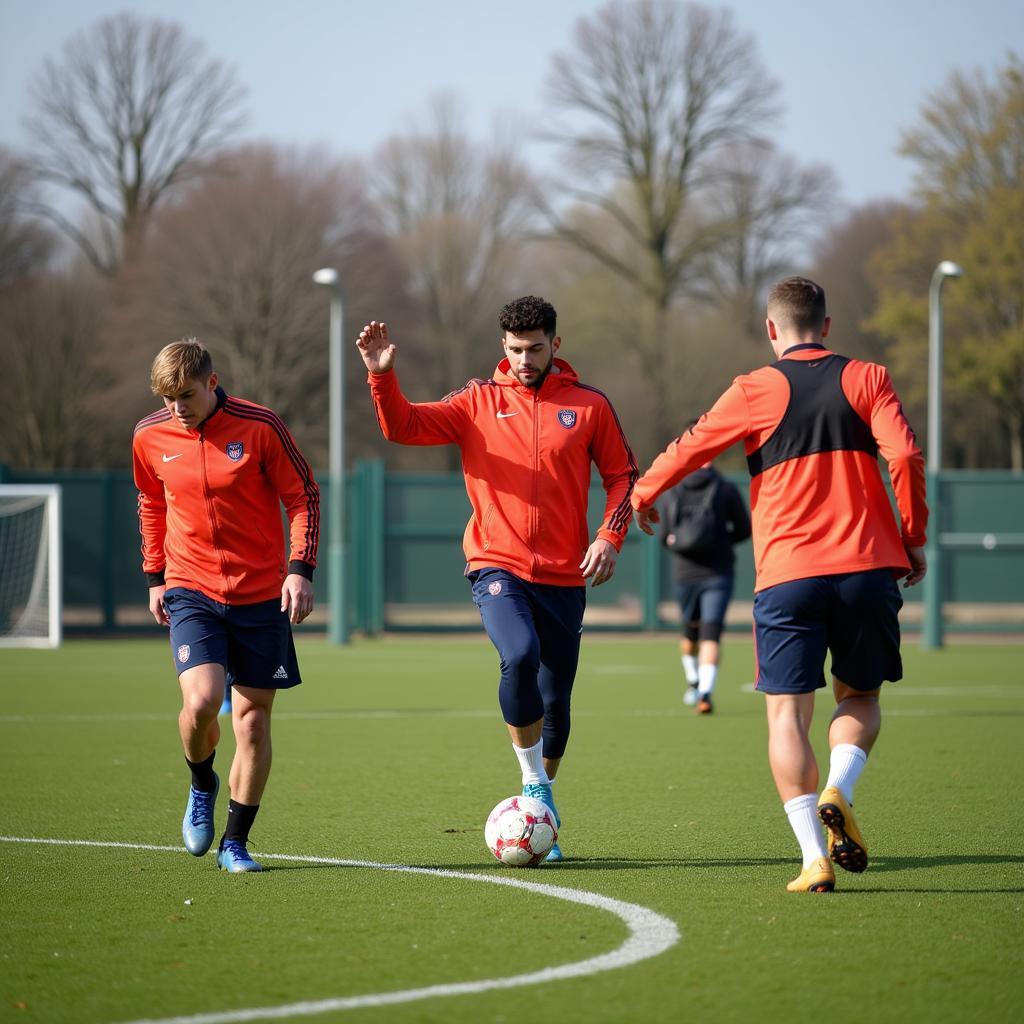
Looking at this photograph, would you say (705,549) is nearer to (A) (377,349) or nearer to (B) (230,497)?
(A) (377,349)

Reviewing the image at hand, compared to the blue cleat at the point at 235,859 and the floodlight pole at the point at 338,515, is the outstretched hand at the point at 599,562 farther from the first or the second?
the floodlight pole at the point at 338,515

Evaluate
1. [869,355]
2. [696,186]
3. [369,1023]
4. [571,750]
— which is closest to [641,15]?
[696,186]

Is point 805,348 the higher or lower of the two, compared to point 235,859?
higher

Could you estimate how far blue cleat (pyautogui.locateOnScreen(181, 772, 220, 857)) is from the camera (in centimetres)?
659

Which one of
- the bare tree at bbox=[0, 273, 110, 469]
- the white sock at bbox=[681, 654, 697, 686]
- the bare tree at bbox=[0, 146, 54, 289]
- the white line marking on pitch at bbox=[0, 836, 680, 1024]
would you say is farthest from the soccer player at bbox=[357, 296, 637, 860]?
the bare tree at bbox=[0, 146, 54, 289]

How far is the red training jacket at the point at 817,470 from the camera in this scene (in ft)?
19.4

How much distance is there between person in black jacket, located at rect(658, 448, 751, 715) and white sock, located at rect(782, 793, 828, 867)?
749cm

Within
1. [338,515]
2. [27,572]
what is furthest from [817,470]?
[27,572]

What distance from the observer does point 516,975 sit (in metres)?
4.64

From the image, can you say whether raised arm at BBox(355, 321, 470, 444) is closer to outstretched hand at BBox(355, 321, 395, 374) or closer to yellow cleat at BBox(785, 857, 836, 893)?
outstretched hand at BBox(355, 321, 395, 374)

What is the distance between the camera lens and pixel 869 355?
47094 millimetres

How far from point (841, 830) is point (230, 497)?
9.13 feet

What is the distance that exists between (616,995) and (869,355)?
44341 mm

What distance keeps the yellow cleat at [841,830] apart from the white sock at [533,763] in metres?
1.40
